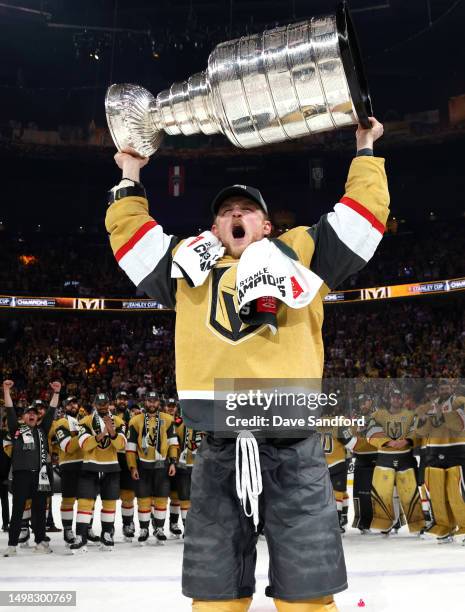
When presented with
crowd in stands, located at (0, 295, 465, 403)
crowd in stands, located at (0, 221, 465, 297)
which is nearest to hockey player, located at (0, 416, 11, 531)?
crowd in stands, located at (0, 295, 465, 403)

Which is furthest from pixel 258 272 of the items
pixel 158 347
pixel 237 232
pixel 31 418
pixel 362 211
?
pixel 158 347

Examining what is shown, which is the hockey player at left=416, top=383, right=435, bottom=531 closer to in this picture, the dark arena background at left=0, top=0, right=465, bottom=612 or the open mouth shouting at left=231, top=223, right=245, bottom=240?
the open mouth shouting at left=231, top=223, right=245, bottom=240

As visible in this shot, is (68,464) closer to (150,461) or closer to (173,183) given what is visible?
(150,461)

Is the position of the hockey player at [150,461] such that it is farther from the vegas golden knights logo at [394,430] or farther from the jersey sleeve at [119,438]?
the vegas golden knights logo at [394,430]

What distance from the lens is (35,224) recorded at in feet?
100

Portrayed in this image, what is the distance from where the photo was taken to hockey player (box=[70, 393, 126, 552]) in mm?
8125

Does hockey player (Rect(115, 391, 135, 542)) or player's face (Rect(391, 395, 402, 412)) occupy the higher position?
player's face (Rect(391, 395, 402, 412))

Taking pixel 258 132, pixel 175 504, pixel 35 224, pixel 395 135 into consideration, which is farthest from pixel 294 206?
pixel 258 132

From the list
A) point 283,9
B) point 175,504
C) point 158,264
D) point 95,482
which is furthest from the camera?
point 283,9

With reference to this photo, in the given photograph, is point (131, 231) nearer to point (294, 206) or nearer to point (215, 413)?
point (215, 413)

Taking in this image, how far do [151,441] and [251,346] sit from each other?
6.84m

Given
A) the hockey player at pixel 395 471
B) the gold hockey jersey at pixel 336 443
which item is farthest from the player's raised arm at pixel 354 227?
the gold hockey jersey at pixel 336 443

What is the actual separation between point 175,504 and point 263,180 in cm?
2242

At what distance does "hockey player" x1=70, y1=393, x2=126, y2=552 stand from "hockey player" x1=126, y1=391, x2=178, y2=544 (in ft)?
0.95
